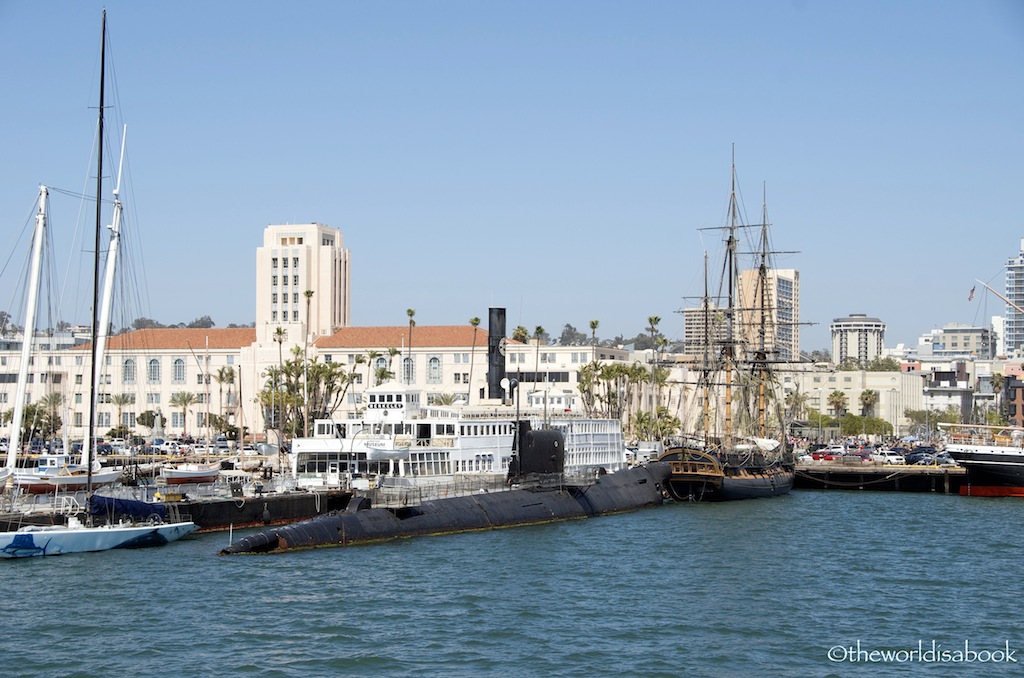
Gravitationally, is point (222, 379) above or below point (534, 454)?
above

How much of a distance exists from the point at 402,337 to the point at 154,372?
28.5m

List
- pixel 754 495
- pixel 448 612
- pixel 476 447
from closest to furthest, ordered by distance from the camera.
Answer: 1. pixel 448 612
2. pixel 476 447
3. pixel 754 495

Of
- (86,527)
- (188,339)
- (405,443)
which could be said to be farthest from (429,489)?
(188,339)

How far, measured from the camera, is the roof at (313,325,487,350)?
13188cm

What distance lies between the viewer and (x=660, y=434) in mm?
130625

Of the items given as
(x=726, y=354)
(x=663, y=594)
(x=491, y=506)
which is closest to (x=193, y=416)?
Answer: (x=726, y=354)

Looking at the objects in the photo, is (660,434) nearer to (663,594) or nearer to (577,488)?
(577,488)

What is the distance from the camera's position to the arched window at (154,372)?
136m

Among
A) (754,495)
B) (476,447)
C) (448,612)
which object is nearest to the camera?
(448,612)

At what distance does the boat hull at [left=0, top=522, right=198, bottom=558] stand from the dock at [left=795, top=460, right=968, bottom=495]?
57.5m

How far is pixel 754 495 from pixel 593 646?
1819 inches

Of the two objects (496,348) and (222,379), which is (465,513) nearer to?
(496,348)

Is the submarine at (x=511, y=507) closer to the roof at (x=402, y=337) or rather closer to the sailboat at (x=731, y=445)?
the sailboat at (x=731, y=445)

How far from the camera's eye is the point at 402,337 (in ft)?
438
